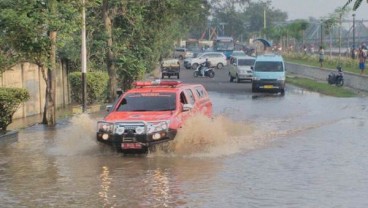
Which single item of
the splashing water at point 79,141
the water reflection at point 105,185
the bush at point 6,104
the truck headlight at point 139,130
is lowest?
the water reflection at point 105,185

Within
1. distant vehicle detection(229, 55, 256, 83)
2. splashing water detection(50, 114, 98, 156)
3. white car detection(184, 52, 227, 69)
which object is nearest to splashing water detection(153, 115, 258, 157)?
splashing water detection(50, 114, 98, 156)

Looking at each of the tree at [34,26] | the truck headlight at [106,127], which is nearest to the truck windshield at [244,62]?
the tree at [34,26]

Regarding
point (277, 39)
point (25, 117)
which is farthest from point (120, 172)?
point (277, 39)

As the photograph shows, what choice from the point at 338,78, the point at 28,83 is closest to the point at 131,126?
the point at 28,83

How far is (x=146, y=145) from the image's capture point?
1631 centimetres

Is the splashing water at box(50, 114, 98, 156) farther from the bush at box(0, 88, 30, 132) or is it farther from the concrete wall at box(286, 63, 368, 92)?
the concrete wall at box(286, 63, 368, 92)

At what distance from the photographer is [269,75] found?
42.6 meters

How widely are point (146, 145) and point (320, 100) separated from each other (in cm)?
2061

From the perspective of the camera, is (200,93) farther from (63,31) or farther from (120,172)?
(120,172)

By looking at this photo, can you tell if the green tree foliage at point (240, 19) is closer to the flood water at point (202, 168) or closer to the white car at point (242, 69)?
the white car at point (242, 69)

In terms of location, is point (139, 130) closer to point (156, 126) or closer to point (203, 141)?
point (156, 126)

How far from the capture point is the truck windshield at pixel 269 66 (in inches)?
1711

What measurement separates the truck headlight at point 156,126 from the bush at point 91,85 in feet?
51.0

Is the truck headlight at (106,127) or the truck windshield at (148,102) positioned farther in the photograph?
the truck windshield at (148,102)
